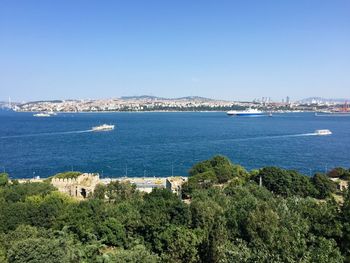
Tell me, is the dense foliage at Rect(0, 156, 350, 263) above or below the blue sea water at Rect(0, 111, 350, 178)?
above

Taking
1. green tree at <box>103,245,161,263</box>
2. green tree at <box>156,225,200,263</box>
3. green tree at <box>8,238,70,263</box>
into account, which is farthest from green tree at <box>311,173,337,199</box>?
green tree at <box>8,238,70,263</box>

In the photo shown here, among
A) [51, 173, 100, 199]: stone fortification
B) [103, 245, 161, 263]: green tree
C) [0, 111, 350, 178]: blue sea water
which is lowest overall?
[0, 111, 350, 178]: blue sea water

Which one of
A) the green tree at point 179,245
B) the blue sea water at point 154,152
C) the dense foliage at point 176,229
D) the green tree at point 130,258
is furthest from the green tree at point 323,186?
the blue sea water at point 154,152

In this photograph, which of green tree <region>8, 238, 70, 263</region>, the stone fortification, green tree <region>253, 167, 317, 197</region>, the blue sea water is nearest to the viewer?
green tree <region>8, 238, 70, 263</region>

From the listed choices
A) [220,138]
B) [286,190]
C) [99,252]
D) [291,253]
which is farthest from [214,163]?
[220,138]

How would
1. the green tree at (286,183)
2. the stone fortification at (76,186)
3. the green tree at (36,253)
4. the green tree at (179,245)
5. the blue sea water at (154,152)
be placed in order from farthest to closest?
the blue sea water at (154,152) < the stone fortification at (76,186) < the green tree at (286,183) < the green tree at (179,245) < the green tree at (36,253)

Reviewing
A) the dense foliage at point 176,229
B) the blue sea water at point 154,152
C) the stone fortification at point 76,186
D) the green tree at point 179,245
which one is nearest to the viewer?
the dense foliage at point 176,229

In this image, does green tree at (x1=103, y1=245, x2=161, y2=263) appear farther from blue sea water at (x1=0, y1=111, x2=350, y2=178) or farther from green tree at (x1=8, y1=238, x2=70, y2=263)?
blue sea water at (x1=0, y1=111, x2=350, y2=178)

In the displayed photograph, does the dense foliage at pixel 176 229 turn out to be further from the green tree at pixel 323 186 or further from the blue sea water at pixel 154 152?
the blue sea water at pixel 154 152

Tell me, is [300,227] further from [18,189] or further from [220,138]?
[220,138]
